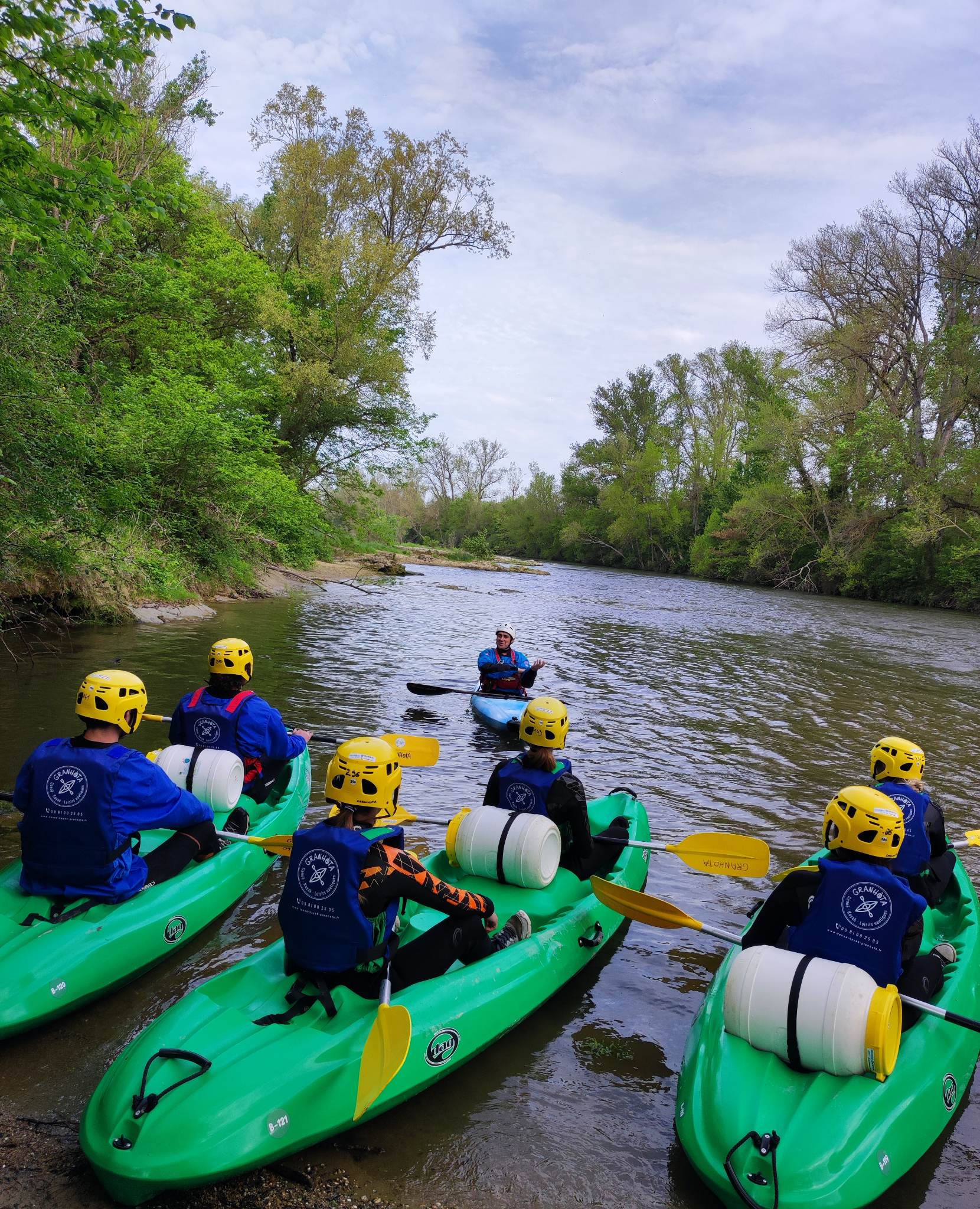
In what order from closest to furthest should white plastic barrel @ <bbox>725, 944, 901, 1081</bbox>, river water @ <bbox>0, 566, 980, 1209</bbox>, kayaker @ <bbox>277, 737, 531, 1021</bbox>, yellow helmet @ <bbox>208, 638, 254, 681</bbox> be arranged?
white plastic barrel @ <bbox>725, 944, 901, 1081</bbox>
river water @ <bbox>0, 566, 980, 1209</bbox>
kayaker @ <bbox>277, 737, 531, 1021</bbox>
yellow helmet @ <bbox>208, 638, 254, 681</bbox>

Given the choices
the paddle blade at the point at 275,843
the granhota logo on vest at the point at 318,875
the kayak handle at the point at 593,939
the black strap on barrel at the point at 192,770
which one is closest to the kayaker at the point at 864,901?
the kayak handle at the point at 593,939

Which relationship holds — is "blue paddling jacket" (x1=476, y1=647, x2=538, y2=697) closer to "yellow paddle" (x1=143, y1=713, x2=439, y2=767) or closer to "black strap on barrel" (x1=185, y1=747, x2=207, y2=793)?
"yellow paddle" (x1=143, y1=713, x2=439, y2=767)

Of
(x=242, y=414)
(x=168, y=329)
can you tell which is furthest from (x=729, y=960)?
(x=168, y=329)

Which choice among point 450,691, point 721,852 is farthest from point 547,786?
point 450,691

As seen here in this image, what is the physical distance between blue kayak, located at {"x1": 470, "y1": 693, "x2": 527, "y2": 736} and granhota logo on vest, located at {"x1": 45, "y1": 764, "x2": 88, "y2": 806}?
20.0ft

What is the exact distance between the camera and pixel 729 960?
4.06 m

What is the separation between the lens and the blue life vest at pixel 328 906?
11.1ft

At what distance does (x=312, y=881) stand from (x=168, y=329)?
1739cm

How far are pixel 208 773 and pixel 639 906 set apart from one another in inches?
110

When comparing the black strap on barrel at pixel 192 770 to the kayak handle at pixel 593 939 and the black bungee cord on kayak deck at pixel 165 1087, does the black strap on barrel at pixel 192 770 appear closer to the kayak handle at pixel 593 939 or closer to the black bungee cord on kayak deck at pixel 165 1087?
the black bungee cord on kayak deck at pixel 165 1087

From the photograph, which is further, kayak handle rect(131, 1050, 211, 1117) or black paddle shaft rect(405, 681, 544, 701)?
black paddle shaft rect(405, 681, 544, 701)

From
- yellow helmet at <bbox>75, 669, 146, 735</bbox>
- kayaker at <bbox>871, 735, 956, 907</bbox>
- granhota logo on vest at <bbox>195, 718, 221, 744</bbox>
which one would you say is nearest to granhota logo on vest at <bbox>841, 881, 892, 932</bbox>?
kayaker at <bbox>871, 735, 956, 907</bbox>

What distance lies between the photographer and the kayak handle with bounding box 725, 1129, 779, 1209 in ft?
9.17

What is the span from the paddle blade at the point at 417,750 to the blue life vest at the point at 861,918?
382 centimetres
